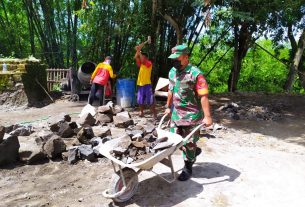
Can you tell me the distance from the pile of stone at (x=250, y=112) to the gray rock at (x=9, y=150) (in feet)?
17.4

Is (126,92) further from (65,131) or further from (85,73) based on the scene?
(65,131)

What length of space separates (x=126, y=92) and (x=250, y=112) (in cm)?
333

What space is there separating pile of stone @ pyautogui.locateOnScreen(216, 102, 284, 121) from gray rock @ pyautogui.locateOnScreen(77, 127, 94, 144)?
4.13m

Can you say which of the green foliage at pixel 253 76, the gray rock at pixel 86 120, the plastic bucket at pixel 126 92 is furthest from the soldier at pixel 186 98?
the green foliage at pixel 253 76

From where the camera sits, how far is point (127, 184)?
3896mm

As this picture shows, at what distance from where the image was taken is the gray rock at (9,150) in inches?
206

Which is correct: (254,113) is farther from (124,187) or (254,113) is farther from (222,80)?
(222,80)

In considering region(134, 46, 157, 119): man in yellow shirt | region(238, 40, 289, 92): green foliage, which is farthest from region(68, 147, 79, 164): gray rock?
region(238, 40, 289, 92): green foliage

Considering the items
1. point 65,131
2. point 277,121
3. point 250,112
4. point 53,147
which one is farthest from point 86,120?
point 277,121

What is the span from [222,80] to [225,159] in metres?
16.7

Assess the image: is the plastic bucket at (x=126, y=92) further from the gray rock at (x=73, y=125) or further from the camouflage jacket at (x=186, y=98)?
the camouflage jacket at (x=186, y=98)

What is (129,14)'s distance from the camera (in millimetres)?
11062

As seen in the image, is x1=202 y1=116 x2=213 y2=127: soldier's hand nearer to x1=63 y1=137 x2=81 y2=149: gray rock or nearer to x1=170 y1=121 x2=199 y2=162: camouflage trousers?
x1=170 y1=121 x2=199 y2=162: camouflage trousers

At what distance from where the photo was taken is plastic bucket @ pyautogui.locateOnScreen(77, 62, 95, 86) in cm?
1188
